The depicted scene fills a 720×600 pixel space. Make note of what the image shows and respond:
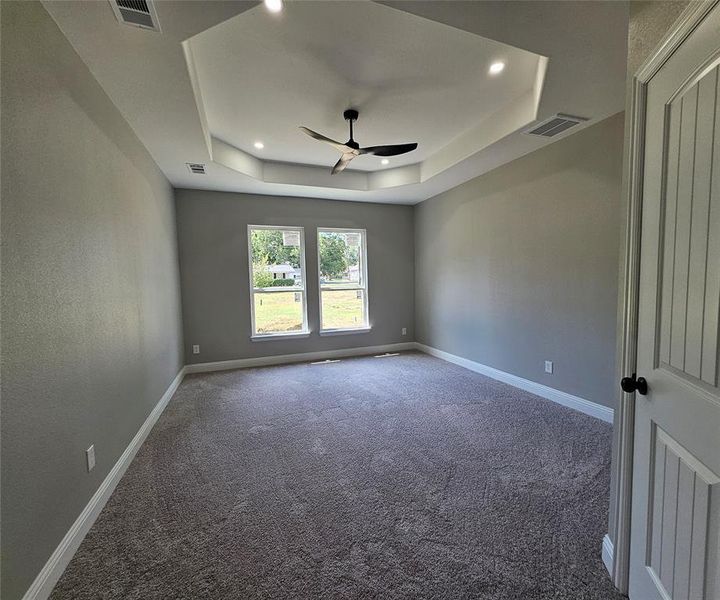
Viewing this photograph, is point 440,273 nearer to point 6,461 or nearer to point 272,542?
point 272,542

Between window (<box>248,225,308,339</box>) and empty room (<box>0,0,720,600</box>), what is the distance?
0.91m

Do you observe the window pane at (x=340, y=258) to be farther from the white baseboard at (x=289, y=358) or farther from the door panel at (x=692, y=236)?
the door panel at (x=692, y=236)

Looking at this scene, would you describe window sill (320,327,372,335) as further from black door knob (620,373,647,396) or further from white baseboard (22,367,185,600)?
black door knob (620,373,647,396)

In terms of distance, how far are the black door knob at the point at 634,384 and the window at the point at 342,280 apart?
14.9 feet

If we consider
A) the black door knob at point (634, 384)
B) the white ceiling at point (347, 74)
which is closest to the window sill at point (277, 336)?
the white ceiling at point (347, 74)

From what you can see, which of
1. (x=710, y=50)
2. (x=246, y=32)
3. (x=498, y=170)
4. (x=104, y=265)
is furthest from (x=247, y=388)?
(x=710, y=50)

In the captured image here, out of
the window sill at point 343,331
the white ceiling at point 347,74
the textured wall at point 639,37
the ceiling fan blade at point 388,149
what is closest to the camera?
the textured wall at point 639,37

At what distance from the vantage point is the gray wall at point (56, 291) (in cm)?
129

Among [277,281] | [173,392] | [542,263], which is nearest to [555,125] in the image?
[542,263]

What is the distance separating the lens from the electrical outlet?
1.82m

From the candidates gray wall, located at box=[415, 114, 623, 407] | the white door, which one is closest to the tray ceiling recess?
gray wall, located at box=[415, 114, 623, 407]

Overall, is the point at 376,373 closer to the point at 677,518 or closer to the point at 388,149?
the point at 388,149

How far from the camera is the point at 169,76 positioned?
2.13 meters

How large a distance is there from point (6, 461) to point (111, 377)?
3.45ft
